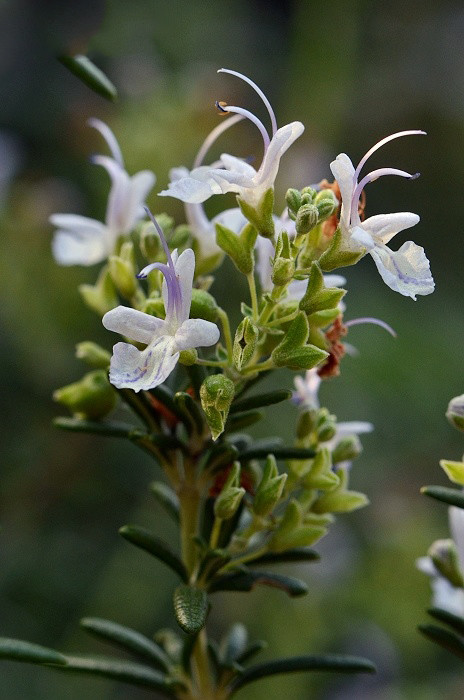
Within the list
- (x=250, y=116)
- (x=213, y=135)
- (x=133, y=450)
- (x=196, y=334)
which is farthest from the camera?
(x=133, y=450)

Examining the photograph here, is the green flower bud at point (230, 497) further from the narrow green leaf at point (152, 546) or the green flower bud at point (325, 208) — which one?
the green flower bud at point (325, 208)

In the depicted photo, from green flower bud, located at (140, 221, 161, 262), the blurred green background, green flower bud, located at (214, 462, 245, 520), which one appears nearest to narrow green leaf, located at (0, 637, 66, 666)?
green flower bud, located at (214, 462, 245, 520)

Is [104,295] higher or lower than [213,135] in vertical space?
lower

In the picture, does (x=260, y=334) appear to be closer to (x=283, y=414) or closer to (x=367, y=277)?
(x=283, y=414)

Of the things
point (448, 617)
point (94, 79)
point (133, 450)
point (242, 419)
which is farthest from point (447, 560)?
point (133, 450)

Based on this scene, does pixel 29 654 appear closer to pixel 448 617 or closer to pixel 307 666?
pixel 307 666

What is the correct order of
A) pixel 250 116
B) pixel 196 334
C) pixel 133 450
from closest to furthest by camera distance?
pixel 196 334, pixel 250 116, pixel 133 450

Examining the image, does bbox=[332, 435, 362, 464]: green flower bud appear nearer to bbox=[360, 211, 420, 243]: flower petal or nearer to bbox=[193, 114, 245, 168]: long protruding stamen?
bbox=[360, 211, 420, 243]: flower petal
